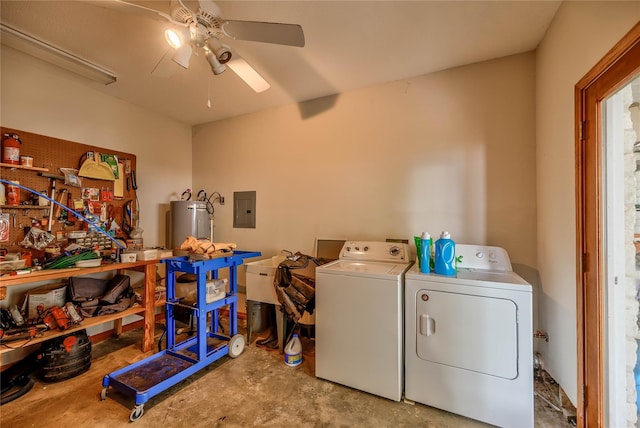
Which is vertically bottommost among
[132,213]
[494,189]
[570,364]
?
[570,364]

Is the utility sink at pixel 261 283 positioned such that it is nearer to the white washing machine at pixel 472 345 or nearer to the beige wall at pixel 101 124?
the white washing machine at pixel 472 345

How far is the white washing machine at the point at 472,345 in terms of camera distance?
1.54m

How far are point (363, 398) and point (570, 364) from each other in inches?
52.6

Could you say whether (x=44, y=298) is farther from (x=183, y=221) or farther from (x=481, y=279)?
(x=481, y=279)

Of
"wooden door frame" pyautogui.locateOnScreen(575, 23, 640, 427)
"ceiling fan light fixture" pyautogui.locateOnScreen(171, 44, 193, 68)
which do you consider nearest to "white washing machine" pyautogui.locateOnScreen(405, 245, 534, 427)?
"wooden door frame" pyautogui.locateOnScreen(575, 23, 640, 427)

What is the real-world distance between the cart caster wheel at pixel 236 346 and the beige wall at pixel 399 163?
108 cm

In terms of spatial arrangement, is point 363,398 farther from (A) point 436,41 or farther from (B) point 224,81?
(B) point 224,81

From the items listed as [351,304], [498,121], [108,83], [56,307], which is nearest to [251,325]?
[351,304]

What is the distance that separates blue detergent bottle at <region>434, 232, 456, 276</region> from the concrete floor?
0.93 metres

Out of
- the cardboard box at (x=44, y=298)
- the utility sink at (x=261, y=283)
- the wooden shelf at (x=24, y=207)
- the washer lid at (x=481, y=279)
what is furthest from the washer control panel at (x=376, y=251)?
the wooden shelf at (x=24, y=207)

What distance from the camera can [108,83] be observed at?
256 cm

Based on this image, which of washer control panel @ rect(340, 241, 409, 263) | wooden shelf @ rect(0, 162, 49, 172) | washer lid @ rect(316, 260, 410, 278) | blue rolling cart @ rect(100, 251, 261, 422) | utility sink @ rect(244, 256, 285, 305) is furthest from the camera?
utility sink @ rect(244, 256, 285, 305)

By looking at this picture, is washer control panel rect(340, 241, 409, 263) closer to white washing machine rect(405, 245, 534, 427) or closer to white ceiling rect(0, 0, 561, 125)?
white washing machine rect(405, 245, 534, 427)

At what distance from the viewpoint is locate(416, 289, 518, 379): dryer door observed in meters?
1.57
